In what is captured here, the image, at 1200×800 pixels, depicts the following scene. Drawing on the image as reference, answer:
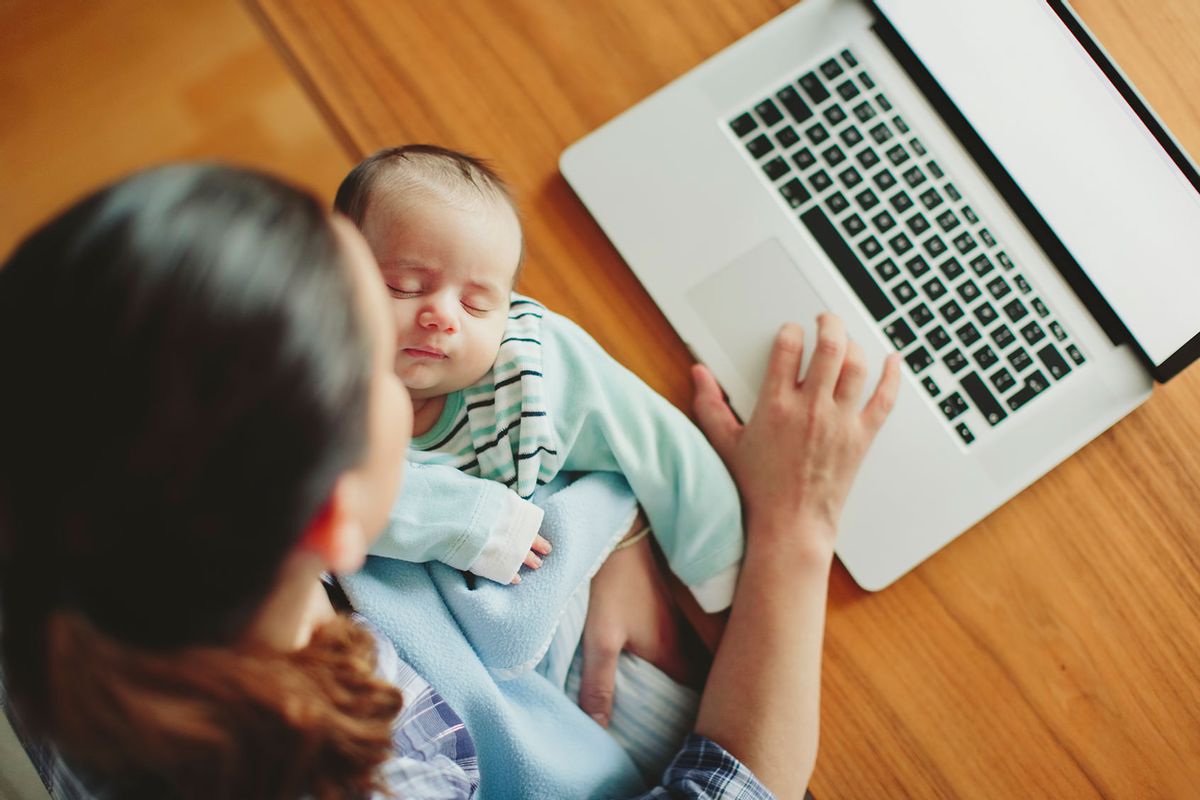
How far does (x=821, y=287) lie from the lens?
0.74 meters

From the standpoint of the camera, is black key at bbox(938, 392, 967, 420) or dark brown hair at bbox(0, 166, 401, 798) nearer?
dark brown hair at bbox(0, 166, 401, 798)

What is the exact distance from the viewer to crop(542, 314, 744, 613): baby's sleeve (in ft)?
2.35

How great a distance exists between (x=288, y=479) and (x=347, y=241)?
0.12m

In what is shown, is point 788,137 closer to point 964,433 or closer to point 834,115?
point 834,115

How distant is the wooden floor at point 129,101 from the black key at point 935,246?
1.09 meters

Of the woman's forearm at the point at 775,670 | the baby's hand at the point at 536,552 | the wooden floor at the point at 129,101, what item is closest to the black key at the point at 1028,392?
the woman's forearm at the point at 775,670

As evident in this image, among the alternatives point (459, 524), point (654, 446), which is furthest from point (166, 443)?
point (654, 446)

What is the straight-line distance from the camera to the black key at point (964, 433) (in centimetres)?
70

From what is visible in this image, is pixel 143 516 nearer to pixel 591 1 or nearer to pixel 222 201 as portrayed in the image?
pixel 222 201

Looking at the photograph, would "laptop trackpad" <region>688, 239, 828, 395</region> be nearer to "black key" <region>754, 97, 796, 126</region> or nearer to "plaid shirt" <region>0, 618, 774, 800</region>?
"black key" <region>754, 97, 796, 126</region>

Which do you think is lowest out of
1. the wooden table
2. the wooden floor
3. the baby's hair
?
the wooden table

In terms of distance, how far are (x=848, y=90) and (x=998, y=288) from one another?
0.22 meters

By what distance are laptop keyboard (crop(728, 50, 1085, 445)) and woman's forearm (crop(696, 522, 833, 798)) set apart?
188mm

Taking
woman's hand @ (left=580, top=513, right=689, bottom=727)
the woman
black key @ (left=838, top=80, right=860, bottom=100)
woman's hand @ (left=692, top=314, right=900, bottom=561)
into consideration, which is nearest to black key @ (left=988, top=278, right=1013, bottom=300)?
woman's hand @ (left=692, top=314, right=900, bottom=561)
